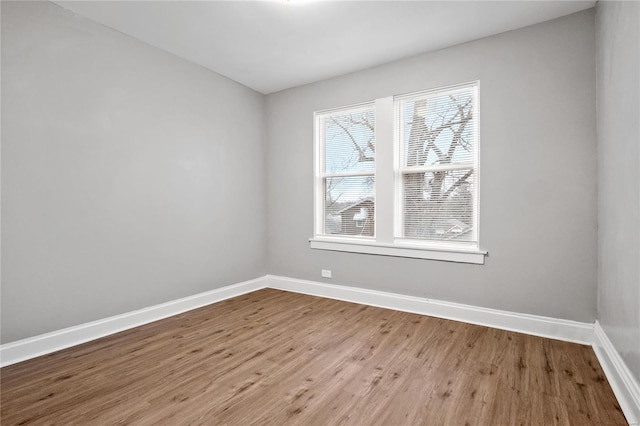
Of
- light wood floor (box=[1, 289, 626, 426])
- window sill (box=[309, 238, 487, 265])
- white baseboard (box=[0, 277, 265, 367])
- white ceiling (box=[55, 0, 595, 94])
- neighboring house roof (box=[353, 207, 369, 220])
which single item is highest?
white ceiling (box=[55, 0, 595, 94])

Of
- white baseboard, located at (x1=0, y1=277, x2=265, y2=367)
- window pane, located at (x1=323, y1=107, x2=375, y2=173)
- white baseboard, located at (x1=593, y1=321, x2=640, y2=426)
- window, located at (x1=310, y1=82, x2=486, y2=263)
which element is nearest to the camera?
white baseboard, located at (x1=593, y1=321, x2=640, y2=426)

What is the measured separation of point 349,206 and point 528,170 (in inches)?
75.9

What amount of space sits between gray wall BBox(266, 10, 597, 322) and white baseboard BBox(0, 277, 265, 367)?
2116 mm

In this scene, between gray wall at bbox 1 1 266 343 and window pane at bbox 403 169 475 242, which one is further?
window pane at bbox 403 169 475 242

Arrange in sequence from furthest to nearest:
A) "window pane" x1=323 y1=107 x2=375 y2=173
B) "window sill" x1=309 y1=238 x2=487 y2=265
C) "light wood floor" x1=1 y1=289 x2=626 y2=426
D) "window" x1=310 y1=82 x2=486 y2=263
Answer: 1. "window pane" x1=323 y1=107 x2=375 y2=173
2. "window" x1=310 y1=82 x2=486 y2=263
3. "window sill" x1=309 y1=238 x2=487 y2=265
4. "light wood floor" x1=1 y1=289 x2=626 y2=426

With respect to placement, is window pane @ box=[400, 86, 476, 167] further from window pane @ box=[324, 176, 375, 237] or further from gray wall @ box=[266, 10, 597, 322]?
window pane @ box=[324, 176, 375, 237]

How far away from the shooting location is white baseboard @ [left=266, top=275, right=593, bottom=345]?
2584 millimetres

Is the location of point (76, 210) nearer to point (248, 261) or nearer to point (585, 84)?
point (248, 261)

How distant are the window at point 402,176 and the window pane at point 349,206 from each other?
0.01 metres

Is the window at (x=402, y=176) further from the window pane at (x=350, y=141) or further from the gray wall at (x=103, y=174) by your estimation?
the gray wall at (x=103, y=174)

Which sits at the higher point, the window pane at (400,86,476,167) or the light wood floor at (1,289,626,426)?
the window pane at (400,86,476,167)

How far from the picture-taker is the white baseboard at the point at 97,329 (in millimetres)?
2277

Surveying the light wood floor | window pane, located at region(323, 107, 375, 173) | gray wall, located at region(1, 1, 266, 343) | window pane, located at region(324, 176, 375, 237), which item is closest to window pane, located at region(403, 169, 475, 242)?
window pane, located at region(324, 176, 375, 237)

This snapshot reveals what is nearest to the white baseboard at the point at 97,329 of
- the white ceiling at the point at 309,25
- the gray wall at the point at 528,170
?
the gray wall at the point at 528,170
